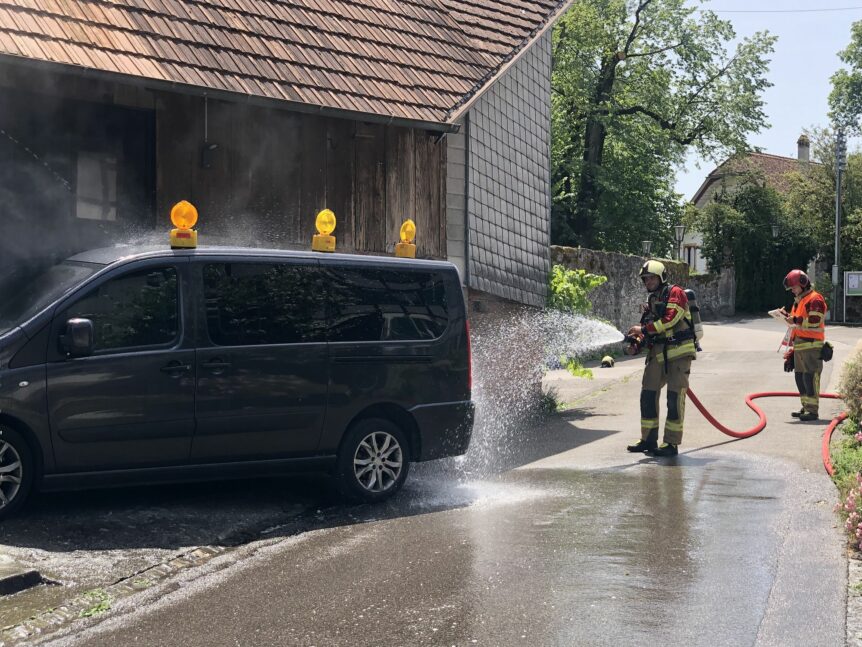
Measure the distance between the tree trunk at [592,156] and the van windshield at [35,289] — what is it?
36601 mm

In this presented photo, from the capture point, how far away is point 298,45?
12.3 metres

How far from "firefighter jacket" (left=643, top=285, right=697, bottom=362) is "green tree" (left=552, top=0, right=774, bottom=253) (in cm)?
3074

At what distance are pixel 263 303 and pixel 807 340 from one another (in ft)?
28.2

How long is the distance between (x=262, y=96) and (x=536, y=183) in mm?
6626

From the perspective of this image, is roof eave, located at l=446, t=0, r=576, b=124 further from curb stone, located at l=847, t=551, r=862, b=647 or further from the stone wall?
the stone wall

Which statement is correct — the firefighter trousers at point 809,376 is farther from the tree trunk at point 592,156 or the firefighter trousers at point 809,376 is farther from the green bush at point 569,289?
the tree trunk at point 592,156

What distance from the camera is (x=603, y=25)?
141 ft

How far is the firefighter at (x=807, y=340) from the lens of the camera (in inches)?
552

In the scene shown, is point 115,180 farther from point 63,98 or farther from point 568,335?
point 568,335

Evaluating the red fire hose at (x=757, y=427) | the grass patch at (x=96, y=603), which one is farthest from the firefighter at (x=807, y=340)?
the grass patch at (x=96, y=603)

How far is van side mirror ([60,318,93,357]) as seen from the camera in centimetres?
720

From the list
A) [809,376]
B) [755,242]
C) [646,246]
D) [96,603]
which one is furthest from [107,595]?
[755,242]

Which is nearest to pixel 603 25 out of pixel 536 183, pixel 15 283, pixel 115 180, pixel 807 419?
pixel 536 183

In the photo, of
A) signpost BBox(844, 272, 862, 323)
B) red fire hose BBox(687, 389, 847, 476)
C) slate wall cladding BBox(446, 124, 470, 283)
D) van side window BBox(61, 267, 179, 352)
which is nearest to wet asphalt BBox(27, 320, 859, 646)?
red fire hose BBox(687, 389, 847, 476)
